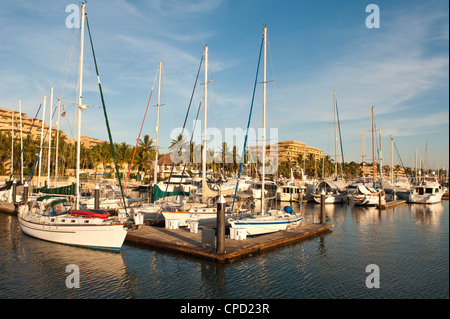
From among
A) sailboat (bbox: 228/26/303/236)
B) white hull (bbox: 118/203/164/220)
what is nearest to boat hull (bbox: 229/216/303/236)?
sailboat (bbox: 228/26/303/236)

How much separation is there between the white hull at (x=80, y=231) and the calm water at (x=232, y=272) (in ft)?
1.87

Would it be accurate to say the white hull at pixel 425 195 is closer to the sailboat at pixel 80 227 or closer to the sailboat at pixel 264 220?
the sailboat at pixel 264 220

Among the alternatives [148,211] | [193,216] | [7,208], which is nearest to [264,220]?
[193,216]

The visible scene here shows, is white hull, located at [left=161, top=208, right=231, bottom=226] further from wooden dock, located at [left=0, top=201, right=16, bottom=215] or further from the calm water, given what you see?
wooden dock, located at [left=0, top=201, right=16, bottom=215]

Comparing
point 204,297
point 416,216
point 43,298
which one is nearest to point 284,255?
point 204,297

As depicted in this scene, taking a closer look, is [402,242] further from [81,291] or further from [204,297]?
[81,291]

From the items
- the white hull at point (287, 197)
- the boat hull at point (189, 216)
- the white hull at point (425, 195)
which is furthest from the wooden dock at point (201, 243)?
the white hull at point (425, 195)

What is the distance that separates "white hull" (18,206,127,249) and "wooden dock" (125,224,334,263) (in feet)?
7.59

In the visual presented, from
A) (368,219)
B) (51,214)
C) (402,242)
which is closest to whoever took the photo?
(51,214)

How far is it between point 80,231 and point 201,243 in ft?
26.7

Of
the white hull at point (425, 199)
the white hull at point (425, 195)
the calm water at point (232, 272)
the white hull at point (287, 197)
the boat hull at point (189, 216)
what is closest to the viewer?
the calm water at point (232, 272)

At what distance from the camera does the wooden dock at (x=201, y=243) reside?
60.5 feet
